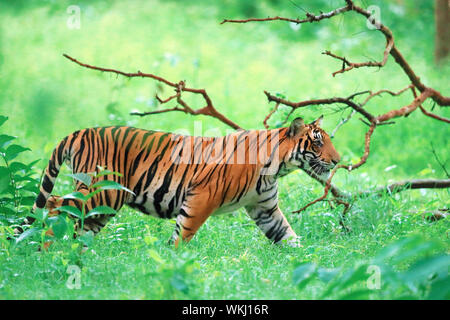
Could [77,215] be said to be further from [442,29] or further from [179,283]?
[442,29]

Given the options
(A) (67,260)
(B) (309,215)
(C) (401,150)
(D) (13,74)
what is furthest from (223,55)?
(A) (67,260)

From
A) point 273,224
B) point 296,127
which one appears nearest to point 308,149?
point 296,127

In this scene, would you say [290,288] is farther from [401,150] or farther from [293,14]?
[293,14]

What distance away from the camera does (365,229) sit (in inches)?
237

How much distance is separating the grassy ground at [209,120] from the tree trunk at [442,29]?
338 mm

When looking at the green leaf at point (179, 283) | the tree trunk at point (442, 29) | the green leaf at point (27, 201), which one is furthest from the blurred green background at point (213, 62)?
the green leaf at point (179, 283)

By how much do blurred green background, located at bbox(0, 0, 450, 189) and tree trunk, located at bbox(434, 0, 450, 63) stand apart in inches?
10.6

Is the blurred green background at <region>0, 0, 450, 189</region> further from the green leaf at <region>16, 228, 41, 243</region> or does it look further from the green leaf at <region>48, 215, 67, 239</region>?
the green leaf at <region>48, 215, 67, 239</region>

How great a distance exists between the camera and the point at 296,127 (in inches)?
211

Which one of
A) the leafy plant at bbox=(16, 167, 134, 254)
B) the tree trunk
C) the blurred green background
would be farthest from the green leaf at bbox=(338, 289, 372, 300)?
the tree trunk

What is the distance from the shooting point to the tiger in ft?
17.0
